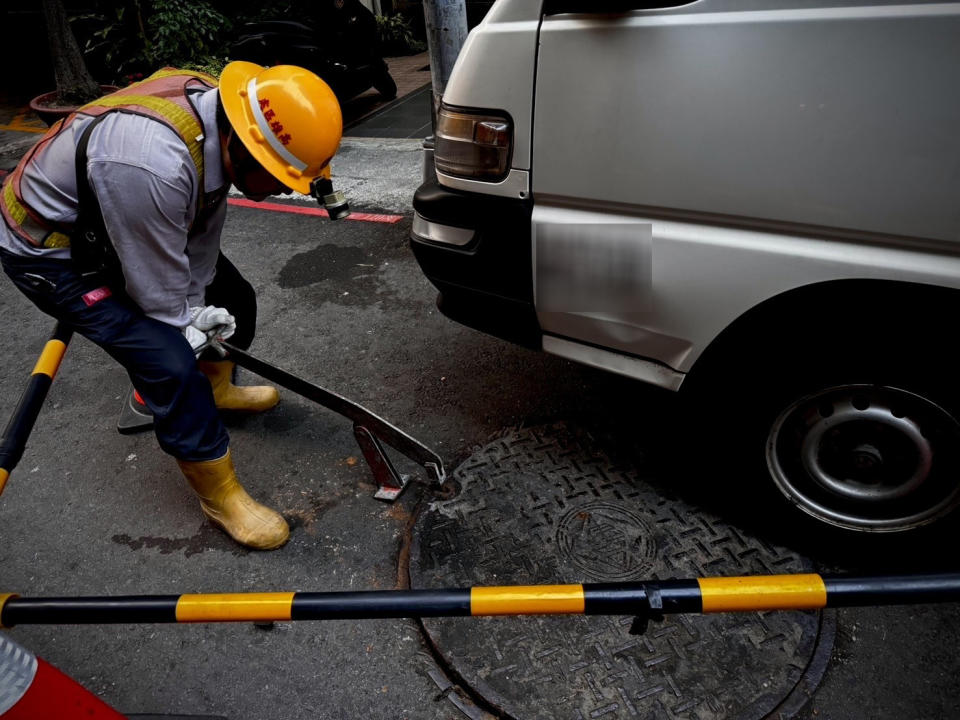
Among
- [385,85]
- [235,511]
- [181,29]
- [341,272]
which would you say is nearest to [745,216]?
[235,511]

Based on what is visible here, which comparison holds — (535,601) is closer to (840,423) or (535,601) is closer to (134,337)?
(840,423)

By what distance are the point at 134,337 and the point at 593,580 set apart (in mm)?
1730

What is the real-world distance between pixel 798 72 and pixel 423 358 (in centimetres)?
226

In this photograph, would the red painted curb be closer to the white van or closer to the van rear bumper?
the van rear bumper

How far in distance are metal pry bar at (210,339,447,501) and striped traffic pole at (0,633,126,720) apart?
1.23 m

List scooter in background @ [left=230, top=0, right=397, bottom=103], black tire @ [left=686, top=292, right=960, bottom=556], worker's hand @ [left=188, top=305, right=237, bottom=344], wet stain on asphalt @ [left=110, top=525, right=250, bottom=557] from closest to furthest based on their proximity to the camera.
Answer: black tire @ [left=686, top=292, right=960, bottom=556] → worker's hand @ [left=188, top=305, right=237, bottom=344] → wet stain on asphalt @ [left=110, top=525, right=250, bottom=557] → scooter in background @ [left=230, top=0, right=397, bottom=103]

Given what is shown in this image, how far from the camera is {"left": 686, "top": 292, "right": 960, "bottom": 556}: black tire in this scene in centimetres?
184

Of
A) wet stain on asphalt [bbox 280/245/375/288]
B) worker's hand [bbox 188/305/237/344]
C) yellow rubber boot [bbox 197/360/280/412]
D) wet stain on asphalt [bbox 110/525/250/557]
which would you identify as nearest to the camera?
worker's hand [bbox 188/305/237/344]

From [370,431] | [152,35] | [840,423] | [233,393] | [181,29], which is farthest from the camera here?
[152,35]

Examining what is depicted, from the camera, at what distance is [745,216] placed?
1.78 meters

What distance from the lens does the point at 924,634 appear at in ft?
6.54

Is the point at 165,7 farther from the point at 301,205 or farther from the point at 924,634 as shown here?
the point at 924,634

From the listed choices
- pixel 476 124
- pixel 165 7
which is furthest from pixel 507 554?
pixel 165 7

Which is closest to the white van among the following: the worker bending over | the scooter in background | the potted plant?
the worker bending over
